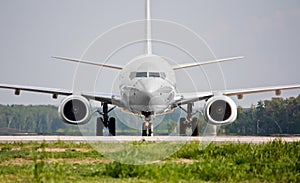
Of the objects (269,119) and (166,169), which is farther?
(269,119)

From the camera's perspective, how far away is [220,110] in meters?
27.8

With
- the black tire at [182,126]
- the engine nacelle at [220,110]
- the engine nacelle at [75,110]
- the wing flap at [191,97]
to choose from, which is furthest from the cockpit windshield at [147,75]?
the black tire at [182,126]

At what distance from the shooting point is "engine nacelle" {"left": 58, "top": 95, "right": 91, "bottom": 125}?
2714cm

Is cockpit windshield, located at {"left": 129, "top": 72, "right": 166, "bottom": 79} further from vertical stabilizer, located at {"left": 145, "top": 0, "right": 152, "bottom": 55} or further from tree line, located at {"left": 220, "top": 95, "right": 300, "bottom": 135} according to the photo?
tree line, located at {"left": 220, "top": 95, "right": 300, "bottom": 135}

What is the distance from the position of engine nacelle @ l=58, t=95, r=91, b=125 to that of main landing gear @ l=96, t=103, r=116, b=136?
6.70ft

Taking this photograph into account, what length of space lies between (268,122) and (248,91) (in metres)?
41.1

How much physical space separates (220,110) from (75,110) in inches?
249

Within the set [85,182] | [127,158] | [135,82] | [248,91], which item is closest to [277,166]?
[127,158]

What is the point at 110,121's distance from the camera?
96.9 ft

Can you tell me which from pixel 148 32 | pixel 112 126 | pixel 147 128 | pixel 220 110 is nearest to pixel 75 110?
pixel 112 126

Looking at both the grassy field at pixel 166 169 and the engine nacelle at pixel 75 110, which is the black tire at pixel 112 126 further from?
the grassy field at pixel 166 169

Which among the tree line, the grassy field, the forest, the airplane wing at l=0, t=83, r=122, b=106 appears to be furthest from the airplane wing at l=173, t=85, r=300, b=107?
the tree line

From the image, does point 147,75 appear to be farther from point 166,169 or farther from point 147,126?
point 166,169

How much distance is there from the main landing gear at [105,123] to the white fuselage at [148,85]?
2.07 metres
